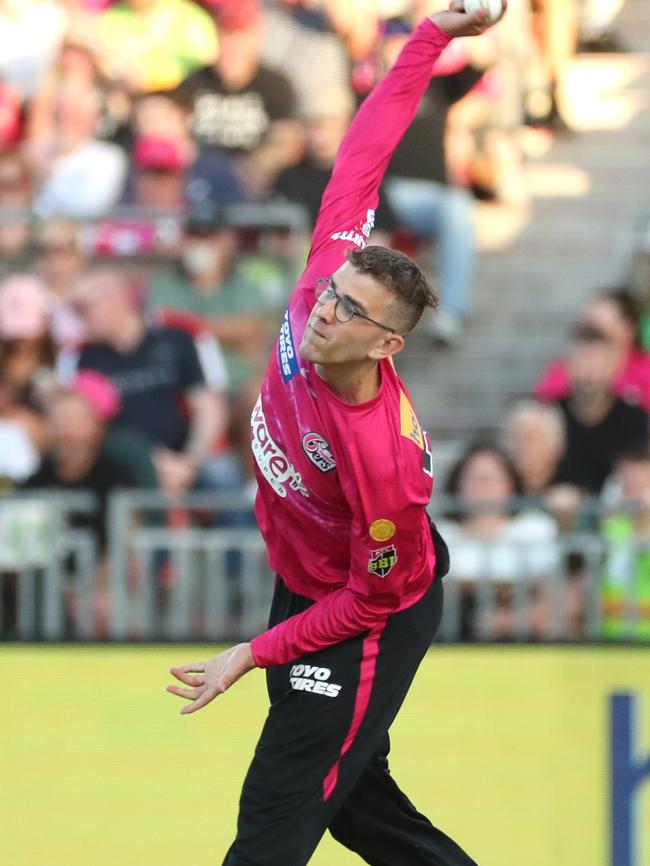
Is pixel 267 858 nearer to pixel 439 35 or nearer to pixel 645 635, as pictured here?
pixel 439 35

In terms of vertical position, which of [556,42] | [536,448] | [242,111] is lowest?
[536,448]

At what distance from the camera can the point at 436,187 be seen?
912 centimetres

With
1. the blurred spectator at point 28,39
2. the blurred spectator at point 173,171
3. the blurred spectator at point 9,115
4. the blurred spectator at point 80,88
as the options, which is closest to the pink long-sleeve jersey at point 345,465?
the blurred spectator at point 173,171

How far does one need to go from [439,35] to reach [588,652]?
191cm

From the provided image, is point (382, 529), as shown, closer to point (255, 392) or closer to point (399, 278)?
point (399, 278)

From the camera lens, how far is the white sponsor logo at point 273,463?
156 inches

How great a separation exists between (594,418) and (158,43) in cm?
368

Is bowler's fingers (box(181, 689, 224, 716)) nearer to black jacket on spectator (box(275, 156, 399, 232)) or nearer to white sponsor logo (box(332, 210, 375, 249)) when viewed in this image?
white sponsor logo (box(332, 210, 375, 249))

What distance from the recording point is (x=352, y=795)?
4.30 meters

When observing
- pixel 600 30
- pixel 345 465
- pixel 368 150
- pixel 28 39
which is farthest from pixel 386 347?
pixel 600 30

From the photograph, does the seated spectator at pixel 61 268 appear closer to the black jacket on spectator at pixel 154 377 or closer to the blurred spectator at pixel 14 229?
the blurred spectator at pixel 14 229

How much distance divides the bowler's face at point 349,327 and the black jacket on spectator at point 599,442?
4146mm

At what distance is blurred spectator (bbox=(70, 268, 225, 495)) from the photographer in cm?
812

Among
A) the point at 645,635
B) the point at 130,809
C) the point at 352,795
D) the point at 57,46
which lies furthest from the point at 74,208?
the point at 352,795
